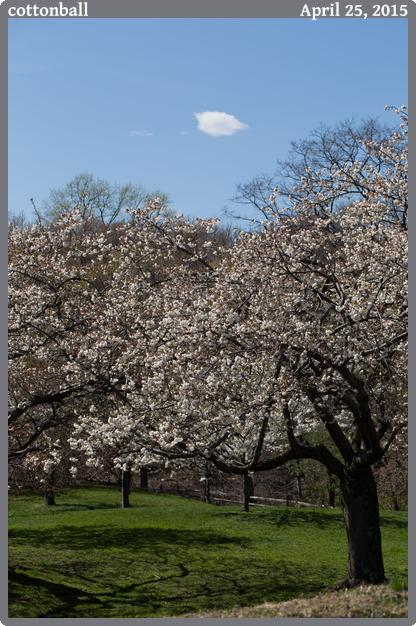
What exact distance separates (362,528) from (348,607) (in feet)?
11.1

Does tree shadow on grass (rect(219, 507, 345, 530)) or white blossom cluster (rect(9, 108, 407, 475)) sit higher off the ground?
white blossom cluster (rect(9, 108, 407, 475))

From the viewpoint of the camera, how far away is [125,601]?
9.40m

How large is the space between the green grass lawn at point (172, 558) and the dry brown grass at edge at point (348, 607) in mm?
716

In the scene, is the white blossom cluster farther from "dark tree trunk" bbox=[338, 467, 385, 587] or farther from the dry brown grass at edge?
the dry brown grass at edge

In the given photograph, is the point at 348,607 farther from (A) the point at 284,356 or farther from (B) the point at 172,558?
(B) the point at 172,558

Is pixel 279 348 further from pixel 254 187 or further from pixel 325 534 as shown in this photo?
pixel 254 187

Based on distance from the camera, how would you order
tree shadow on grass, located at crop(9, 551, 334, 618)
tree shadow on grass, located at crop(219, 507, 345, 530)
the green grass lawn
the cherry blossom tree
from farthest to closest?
tree shadow on grass, located at crop(219, 507, 345, 530) → the green grass lawn → tree shadow on grass, located at crop(9, 551, 334, 618) → the cherry blossom tree

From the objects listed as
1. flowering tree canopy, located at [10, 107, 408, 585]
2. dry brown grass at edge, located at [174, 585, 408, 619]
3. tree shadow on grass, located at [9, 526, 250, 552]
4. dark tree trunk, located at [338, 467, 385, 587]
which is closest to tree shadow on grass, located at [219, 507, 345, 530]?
tree shadow on grass, located at [9, 526, 250, 552]

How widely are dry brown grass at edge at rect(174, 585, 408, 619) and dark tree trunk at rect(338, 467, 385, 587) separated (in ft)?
6.72

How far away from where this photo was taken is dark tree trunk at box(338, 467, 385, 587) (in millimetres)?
8984

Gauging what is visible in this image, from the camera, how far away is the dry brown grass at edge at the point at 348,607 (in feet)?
18.6

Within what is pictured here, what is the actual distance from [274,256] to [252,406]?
2746 mm

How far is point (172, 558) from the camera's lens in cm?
1272

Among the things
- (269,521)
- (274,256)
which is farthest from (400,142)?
(269,521)
